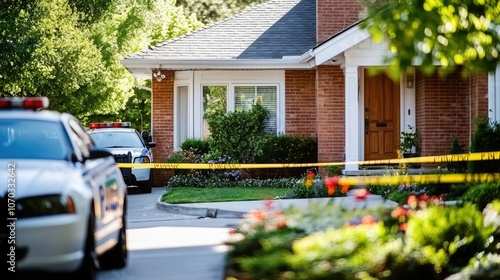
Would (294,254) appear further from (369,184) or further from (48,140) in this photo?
(369,184)

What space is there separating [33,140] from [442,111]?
17540mm

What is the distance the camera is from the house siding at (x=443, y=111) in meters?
25.5

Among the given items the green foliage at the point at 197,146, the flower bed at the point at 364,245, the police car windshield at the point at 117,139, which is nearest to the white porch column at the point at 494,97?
the green foliage at the point at 197,146

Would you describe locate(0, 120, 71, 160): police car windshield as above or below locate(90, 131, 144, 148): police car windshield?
above

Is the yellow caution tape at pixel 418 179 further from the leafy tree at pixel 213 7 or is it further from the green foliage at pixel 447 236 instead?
the leafy tree at pixel 213 7

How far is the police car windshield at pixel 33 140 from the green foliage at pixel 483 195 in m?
4.94

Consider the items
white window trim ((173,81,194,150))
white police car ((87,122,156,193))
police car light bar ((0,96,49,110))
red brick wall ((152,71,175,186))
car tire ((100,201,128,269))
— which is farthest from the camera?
red brick wall ((152,71,175,186))

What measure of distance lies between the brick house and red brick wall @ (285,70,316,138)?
28mm

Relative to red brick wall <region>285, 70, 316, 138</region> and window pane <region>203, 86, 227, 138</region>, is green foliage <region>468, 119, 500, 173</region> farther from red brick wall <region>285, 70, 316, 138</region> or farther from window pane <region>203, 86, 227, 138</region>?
window pane <region>203, 86, 227, 138</region>

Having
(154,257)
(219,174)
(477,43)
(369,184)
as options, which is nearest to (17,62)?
→ (219,174)

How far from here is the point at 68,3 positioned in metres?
37.6

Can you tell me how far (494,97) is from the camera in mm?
22625

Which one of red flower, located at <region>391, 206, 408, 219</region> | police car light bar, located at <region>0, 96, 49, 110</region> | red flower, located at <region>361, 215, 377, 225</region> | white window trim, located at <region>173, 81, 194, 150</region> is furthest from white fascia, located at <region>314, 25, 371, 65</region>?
red flower, located at <region>361, 215, 377, 225</region>

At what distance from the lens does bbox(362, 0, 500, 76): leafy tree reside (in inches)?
291
